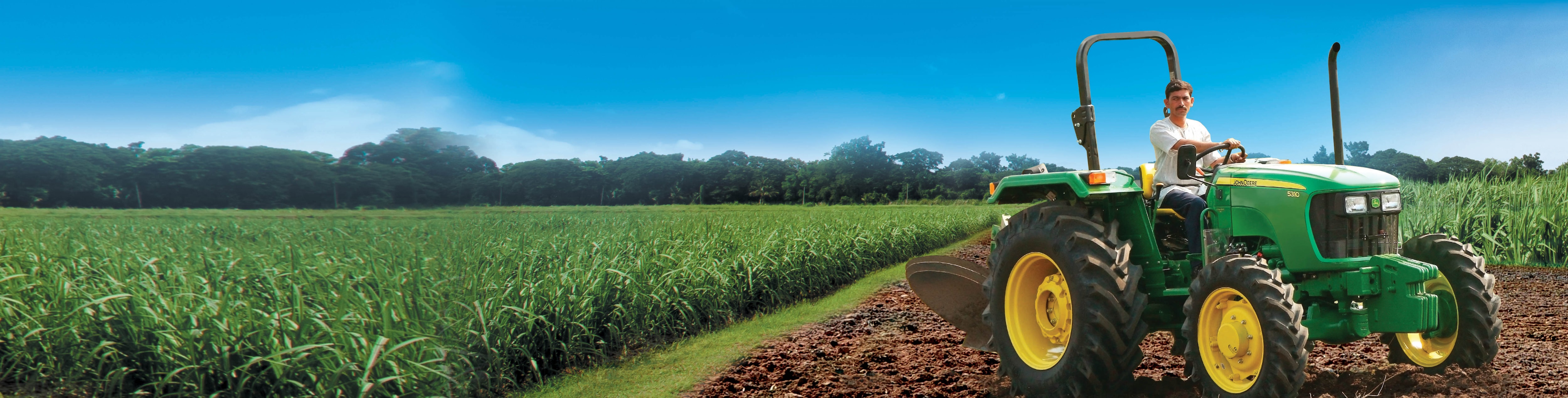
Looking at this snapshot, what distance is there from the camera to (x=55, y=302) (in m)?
3.50

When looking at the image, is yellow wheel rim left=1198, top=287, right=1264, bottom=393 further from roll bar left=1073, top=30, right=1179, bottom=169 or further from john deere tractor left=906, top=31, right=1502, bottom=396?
roll bar left=1073, top=30, right=1179, bottom=169

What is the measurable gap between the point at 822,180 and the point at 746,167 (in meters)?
24.2

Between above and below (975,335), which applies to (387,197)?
above

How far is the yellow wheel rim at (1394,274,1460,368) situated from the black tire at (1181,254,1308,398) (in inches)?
46.5

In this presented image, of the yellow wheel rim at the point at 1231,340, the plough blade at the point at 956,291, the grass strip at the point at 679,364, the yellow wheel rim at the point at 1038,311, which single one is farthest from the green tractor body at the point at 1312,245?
the grass strip at the point at 679,364

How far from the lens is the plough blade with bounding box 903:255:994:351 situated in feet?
15.1

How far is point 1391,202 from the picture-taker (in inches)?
127

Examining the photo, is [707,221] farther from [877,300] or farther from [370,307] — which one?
[370,307]

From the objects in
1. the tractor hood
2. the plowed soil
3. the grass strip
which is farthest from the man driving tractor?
the grass strip

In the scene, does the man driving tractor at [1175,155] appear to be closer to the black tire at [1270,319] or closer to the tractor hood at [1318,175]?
the tractor hood at [1318,175]

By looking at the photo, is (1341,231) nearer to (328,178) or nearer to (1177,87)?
(1177,87)

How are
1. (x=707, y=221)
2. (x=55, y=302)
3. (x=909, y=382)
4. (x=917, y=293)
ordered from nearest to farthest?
(x=55, y=302), (x=909, y=382), (x=917, y=293), (x=707, y=221)

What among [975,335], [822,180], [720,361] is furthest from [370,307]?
[822,180]

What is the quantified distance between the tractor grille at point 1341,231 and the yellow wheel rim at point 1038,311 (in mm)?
1119
